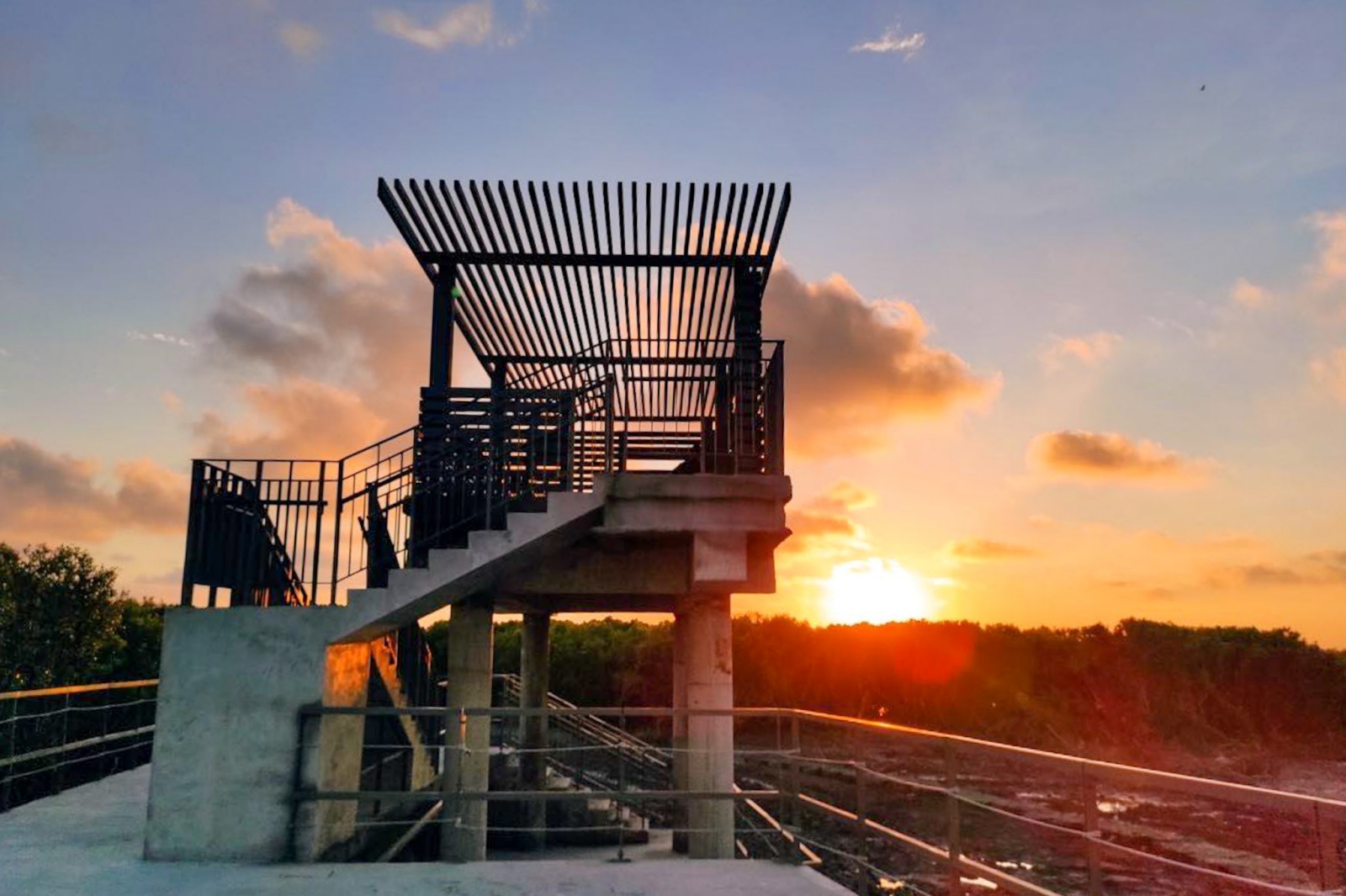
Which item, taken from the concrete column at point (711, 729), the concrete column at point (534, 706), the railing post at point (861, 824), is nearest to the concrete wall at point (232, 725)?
the railing post at point (861, 824)

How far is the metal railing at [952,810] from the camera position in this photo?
4578 millimetres

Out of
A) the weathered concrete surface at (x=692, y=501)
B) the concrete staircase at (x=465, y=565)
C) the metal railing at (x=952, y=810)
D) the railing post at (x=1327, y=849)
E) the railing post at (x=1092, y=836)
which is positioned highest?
the weathered concrete surface at (x=692, y=501)

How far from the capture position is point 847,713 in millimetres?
45844

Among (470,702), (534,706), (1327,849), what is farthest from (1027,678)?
(1327,849)

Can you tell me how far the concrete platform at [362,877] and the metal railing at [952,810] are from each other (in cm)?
47

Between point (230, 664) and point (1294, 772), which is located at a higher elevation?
point (230, 664)

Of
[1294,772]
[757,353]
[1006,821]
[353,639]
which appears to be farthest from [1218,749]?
[353,639]

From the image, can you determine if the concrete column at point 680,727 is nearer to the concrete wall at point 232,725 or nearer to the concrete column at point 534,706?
the concrete column at point 534,706

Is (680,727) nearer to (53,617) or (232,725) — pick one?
(232,725)

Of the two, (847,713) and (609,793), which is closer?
(609,793)

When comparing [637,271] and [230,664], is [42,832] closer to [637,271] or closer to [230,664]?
[230,664]

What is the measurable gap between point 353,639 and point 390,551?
2.10 meters

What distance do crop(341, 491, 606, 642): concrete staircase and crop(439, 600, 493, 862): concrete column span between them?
1991mm

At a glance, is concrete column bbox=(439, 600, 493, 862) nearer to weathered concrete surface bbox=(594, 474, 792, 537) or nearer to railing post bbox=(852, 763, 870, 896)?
weathered concrete surface bbox=(594, 474, 792, 537)
